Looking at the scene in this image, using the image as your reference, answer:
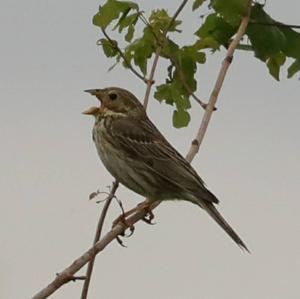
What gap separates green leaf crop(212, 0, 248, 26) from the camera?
610cm

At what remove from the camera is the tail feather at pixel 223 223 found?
696 centimetres

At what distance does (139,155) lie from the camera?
8.92 metres

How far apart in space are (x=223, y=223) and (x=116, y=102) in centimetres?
201

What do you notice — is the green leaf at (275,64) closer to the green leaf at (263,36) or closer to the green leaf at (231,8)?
the green leaf at (263,36)

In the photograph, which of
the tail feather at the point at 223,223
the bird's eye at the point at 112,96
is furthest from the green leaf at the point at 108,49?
the bird's eye at the point at 112,96

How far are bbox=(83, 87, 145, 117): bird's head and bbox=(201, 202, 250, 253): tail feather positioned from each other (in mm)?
1357

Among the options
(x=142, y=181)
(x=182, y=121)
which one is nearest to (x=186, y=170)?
(x=142, y=181)

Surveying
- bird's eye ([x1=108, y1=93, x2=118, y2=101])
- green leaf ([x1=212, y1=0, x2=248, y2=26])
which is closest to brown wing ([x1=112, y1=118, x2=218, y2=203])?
bird's eye ([x1=108, y1=93, x2=118, y2=101])

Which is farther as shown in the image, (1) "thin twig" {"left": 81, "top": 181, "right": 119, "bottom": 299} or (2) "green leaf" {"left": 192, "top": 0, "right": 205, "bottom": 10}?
(2) "green leaf" {"left": 192, "top": 0, "right": 205, "bottom": 10}

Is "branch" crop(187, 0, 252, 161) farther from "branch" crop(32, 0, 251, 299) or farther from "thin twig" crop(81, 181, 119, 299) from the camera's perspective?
"thin twig" crop(81, 181, 119, 299)

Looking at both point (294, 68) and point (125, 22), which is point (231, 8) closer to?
point (294, 68)

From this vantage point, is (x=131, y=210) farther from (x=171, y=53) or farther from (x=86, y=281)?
(x=86, y=281)

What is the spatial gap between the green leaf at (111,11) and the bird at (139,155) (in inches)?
53.7

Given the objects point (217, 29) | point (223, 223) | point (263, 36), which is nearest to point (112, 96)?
point (223, 223)
